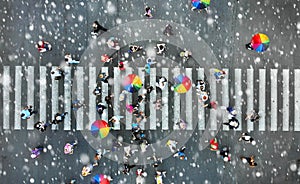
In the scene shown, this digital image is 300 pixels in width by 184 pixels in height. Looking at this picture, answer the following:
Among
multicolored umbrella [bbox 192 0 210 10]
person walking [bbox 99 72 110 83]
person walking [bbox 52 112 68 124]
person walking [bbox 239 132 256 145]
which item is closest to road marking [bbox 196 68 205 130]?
person walking [bbox 239 132 256 145]

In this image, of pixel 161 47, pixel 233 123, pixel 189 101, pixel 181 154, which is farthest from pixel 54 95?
pixel 233 123

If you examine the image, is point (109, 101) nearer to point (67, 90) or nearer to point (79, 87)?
point (79, 87)

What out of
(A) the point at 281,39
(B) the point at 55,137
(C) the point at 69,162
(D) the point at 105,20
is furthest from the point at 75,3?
(A) the point at 281,39

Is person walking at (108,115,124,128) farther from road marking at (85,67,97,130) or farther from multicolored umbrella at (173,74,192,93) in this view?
multicolored umbrella at (173,74,192,93)

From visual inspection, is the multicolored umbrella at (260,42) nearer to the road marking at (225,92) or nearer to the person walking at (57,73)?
the road marking at (225,92)

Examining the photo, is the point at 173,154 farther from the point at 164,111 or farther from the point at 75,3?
the point at 75,3
